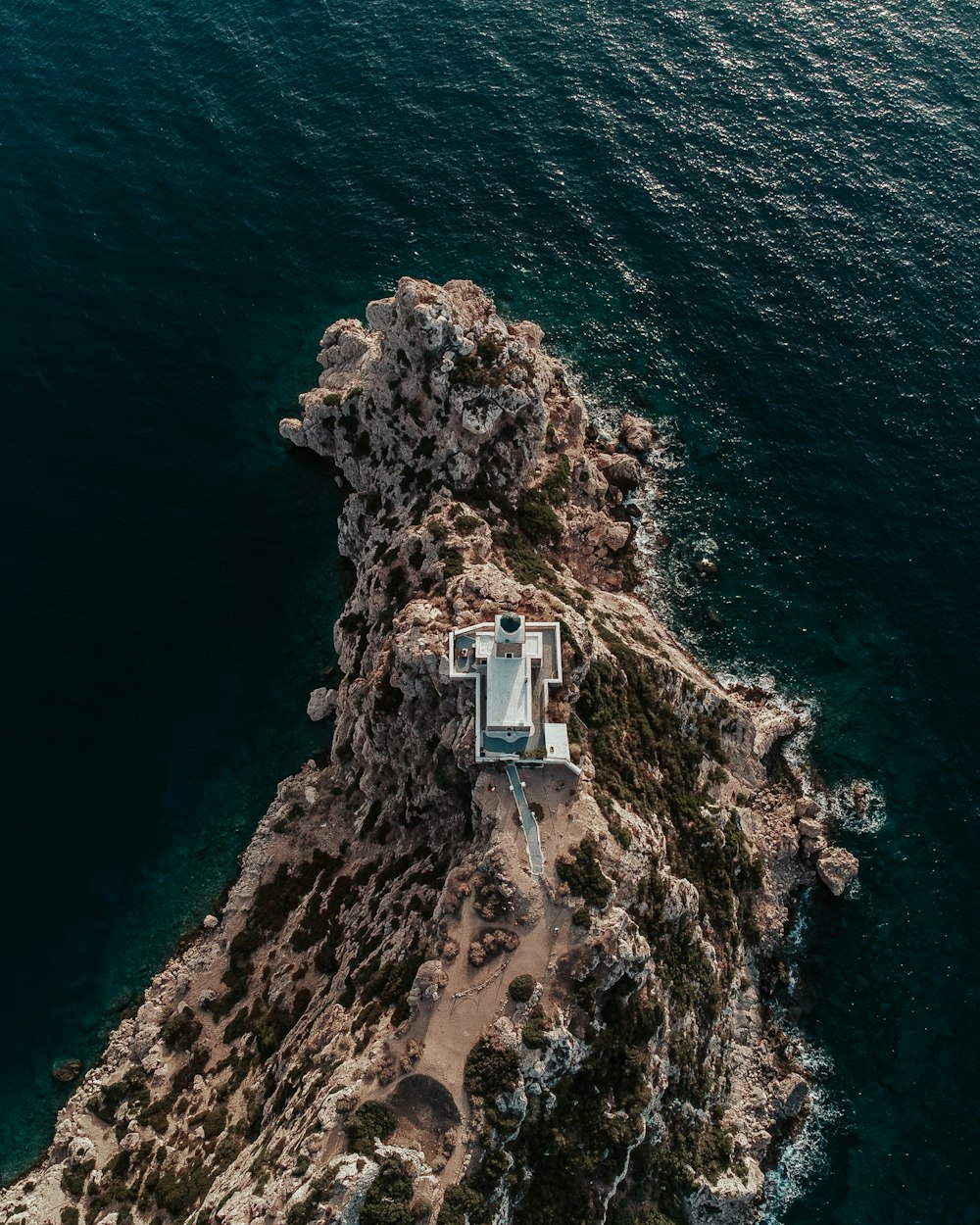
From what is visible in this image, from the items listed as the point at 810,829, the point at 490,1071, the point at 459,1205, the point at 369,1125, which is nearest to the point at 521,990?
the point at 490,1071

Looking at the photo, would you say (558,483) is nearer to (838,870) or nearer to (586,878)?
(586,878)

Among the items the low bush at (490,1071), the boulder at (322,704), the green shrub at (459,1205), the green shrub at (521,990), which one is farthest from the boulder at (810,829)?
the boulder at (322,704)

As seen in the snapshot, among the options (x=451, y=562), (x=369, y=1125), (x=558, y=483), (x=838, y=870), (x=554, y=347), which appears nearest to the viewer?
(x=369, y=1125)

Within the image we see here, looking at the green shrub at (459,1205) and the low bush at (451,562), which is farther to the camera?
the low bush at (451,562)

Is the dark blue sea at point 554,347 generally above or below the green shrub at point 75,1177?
above

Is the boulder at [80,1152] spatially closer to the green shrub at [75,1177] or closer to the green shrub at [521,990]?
the green shrub at [75,1177]
